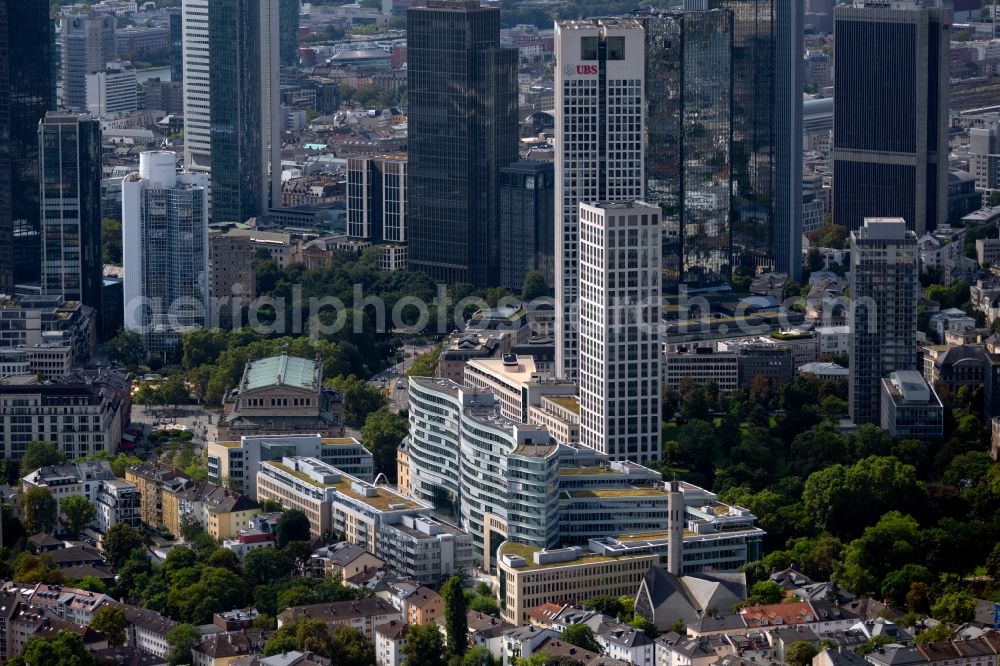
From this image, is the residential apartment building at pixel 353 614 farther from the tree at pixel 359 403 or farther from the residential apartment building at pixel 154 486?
the tree at pixel 359 403

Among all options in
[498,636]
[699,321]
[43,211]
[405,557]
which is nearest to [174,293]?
[43,211]

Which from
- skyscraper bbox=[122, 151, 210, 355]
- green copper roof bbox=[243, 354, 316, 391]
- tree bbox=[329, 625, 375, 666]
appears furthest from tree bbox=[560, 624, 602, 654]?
skyscraper bbox=[122, 151, 210, 355]

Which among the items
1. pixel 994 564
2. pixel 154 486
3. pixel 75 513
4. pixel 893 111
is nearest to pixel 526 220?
pixel 893 111

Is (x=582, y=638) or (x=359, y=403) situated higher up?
(x=359, y=403)

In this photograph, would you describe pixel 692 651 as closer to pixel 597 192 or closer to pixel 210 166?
pixel 597 192

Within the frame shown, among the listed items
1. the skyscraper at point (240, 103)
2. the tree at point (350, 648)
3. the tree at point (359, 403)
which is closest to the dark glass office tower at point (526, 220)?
the skyscraper at point (240, 103)

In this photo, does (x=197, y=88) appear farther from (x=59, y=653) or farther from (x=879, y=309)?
(x=59, y=653)
